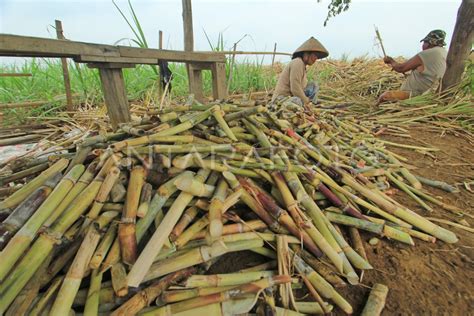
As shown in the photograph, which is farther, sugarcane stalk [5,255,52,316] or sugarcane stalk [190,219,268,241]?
sugarcane stalk [190,219,268,241]

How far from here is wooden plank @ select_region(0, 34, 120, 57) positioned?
1.34m

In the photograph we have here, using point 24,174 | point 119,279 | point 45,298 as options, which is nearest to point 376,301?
point 119,279

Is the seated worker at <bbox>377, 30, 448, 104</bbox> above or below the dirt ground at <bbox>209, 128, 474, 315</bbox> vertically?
above

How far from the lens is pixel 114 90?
205cm

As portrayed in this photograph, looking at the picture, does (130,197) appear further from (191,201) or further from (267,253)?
(267,253)

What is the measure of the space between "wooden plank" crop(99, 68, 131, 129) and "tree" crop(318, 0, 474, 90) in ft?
14.1

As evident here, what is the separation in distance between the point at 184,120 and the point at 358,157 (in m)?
1.27

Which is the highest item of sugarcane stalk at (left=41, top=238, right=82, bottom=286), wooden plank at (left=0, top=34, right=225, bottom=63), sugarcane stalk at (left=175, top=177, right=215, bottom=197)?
wooden plank at (left=0, top=34, right=225, bottom=63)

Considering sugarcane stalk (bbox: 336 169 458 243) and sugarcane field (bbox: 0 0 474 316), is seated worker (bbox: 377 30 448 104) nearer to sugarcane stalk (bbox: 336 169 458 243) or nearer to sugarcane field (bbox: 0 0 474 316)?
sugarcane field (bbox: 0 0 474 316)

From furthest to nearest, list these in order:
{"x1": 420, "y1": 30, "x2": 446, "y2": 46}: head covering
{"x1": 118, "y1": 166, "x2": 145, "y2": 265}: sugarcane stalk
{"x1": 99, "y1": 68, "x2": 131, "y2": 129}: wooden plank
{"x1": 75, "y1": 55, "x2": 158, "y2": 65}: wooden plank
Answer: {"x1": 420, "y1": 30, "x2": 446, "y2": 46}: head covering, {"x1": 99, "y1": 68, "x2": 131, "y2": 129}: wooden plank, {"x1": 75, "y1": 55, "x2": 158, "y2": 65}: wooden plank, {"x1": 118, "y1": 166, "x2": 145, "y2": 265}: sugarcane stalk

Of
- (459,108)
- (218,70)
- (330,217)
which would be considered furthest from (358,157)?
(459,108)

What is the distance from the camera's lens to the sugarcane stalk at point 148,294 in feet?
2.80

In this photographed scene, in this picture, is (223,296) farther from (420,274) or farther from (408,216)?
(408,216)

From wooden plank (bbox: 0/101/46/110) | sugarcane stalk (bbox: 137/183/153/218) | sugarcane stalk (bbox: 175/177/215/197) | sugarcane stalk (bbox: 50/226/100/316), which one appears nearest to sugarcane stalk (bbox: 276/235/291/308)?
sugarcane stalk (bbox: 175/177/215/197)
